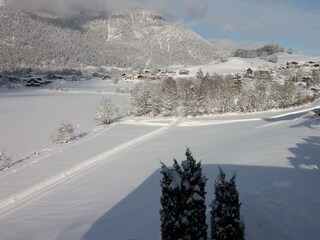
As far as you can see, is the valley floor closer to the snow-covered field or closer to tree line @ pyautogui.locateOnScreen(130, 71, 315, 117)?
the snow-covered field

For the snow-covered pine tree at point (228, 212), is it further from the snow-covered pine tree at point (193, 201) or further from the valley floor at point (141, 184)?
the valley floor at point (141, 184)

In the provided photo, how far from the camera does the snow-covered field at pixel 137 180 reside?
18.0 meters

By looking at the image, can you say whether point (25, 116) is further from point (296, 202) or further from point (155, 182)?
point (296, 202)

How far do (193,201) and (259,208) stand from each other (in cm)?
551

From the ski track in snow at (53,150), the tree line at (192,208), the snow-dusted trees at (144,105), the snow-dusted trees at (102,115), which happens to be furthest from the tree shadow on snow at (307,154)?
the snow-dusted trees at (144,105)

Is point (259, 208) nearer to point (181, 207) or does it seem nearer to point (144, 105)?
point (181, 207)

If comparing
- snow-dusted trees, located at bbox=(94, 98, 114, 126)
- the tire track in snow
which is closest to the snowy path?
the tire track in snow

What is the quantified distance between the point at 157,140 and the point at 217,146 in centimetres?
1127

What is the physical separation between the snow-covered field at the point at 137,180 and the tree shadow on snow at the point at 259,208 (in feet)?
0.14

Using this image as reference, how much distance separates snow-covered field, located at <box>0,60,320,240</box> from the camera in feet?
59.1

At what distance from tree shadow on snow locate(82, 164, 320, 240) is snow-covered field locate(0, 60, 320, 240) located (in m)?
0.04

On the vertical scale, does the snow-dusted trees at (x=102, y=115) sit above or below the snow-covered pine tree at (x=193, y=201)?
below

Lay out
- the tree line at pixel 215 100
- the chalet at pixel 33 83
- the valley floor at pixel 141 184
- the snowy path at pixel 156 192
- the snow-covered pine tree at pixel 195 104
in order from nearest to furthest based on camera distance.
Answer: the snowy path at pixel 156 192, the valley floor at pixel 141 184, the snow-covered pine tree at pixel 195 104, the tree line at pixel 215 100, the chalet at pixel 33 83

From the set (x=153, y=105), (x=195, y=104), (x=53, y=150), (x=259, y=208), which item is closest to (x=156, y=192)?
(x=259, y=208)
